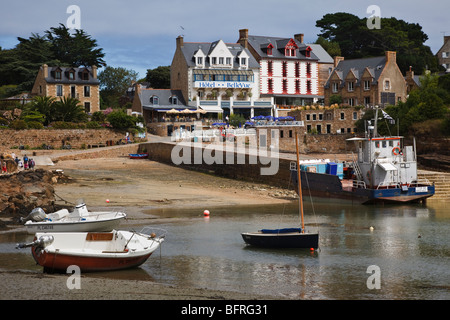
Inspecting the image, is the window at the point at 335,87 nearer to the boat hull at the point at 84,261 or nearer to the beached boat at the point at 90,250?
the beached boat at the point at 90,250

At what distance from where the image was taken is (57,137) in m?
62.3

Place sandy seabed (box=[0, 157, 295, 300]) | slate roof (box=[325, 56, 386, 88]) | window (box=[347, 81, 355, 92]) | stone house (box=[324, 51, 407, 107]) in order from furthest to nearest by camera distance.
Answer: window (box=[347, 81, 355, 92]) → slate roof (box=[325, 56, 386, 88]) → stone house (box=[324, 51, 407, 107]) → sandy seabed (box=[0, 157, 295, 300])

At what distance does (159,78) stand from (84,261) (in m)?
78.1

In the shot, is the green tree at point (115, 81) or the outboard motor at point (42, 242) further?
the green tree at point (115, 81)

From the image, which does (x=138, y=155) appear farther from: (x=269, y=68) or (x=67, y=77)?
(x=269, y=68)

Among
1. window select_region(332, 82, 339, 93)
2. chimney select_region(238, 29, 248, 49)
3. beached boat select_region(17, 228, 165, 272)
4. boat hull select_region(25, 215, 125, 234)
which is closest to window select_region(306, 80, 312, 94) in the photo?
window select_region(332, 82, 339, 93)

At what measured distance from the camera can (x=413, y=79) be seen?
3314 inches

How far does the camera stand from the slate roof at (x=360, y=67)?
3155 inches

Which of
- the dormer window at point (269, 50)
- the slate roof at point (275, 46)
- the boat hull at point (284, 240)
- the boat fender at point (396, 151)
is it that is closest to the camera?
the boat hull at point (284, 240)

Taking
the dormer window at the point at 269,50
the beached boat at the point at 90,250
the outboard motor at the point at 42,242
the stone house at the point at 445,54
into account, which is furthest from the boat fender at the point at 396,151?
the stone house at the point at 445,54

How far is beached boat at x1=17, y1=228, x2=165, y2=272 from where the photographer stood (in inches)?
802

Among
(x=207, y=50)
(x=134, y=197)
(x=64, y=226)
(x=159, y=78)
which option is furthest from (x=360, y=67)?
(x=64, y=226)

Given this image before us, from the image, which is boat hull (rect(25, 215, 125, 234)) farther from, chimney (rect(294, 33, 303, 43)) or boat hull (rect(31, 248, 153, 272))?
chimney (rect(294, 33, 303, 43))

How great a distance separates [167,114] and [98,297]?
58285 mm
